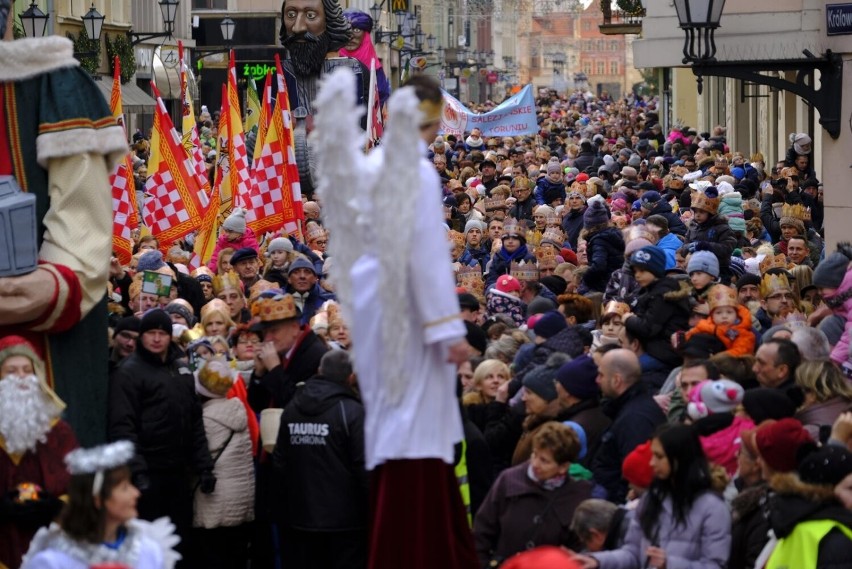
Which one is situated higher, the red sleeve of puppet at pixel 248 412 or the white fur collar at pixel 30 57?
the white fur collar at pixel 30 57

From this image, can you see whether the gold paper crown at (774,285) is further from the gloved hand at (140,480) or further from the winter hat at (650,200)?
the winter hat at (650,200)

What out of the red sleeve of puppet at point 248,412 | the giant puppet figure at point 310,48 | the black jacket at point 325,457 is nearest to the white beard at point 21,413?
the black jacket at point 325,457

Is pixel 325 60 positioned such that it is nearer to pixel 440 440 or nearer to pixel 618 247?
pixel 618 247

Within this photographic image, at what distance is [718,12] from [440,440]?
299 inches

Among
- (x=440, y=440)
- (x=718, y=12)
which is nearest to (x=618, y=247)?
(x=718, y=12)

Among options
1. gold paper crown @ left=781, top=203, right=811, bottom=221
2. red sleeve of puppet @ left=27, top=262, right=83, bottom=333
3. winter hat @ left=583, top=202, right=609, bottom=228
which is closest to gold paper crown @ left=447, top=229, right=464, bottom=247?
winter hat @ left=583, top=202, right=609, bottom=228

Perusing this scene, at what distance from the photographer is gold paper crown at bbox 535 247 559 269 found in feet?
44.6

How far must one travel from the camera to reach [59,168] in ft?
22.7

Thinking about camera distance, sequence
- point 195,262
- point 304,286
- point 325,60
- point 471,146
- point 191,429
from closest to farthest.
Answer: point 191,429 < point 304,286 < point 195,262 < point 325,60 < point 471,146

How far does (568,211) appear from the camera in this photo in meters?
17.8

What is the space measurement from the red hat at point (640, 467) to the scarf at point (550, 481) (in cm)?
36

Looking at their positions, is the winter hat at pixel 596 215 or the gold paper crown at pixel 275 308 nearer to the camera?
the gold paper crown at pixel 275 308

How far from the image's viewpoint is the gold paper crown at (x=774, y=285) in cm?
1084

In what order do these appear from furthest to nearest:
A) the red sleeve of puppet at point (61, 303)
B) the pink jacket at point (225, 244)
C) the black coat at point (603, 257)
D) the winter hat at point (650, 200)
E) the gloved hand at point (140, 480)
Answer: the winter hat at point (650, 200), the pink jacket at point (225, 244), the black coat at point (603, 257), the gloved hand at point (140, 480), the red sleeve of puppet at point (61, 303)
